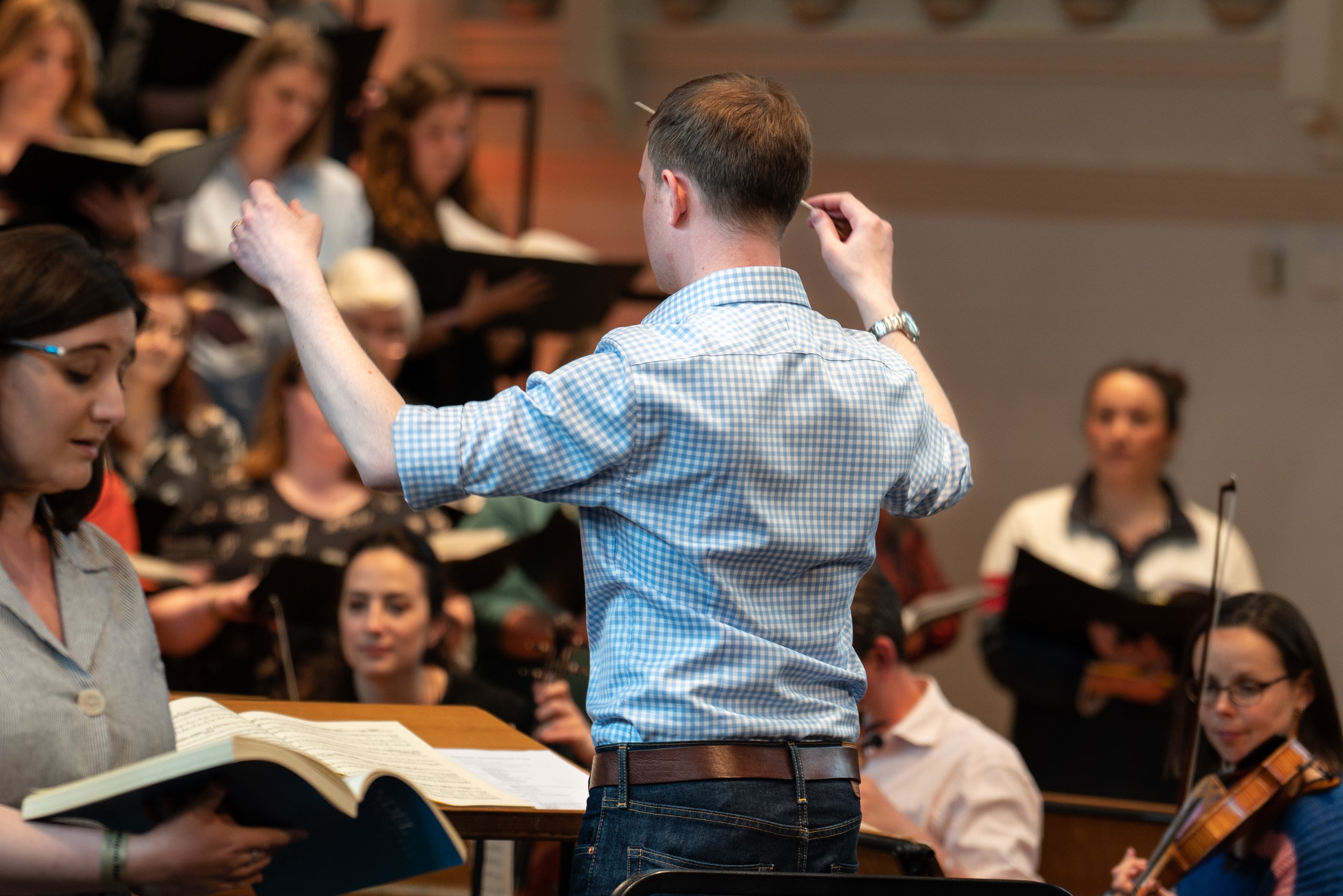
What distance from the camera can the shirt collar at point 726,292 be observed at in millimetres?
1587

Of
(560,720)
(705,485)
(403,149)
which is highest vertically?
(403,149)

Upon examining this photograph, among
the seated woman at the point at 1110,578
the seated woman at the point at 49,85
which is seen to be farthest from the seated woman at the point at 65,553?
the seated woman at the point at 1110,578

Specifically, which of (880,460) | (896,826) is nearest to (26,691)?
(880,460)

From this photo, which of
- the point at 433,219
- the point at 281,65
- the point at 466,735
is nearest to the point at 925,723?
the point at 466,735

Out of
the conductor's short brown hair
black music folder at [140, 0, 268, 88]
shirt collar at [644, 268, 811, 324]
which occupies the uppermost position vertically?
black music folder at [140, 0, 268, 88]

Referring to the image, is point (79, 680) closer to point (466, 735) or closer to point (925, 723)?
point (466, 735)

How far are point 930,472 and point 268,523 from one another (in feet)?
7.11

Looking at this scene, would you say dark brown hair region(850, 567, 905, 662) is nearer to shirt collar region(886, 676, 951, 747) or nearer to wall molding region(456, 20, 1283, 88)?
shirt collar region(886, 676, 951, 747)

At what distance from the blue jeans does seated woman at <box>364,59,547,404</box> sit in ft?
9.08

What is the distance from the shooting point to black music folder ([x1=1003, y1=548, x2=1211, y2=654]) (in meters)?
3.41

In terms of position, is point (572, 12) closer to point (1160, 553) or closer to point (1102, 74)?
point (1102, 74)

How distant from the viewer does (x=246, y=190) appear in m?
4.13

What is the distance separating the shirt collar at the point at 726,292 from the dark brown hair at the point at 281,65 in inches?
110

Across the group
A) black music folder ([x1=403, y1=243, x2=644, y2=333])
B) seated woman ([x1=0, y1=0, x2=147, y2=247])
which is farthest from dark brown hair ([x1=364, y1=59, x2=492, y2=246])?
seated woman ([x1=0, y1=0, x2=147, y2=247])
